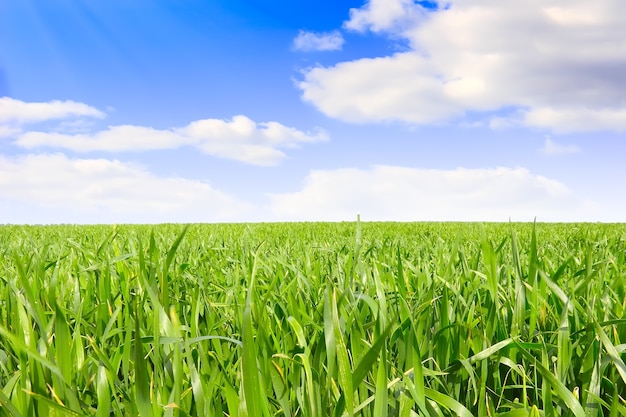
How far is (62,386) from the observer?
3.01 ft

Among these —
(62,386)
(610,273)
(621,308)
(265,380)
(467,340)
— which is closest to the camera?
(62,386)

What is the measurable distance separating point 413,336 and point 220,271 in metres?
1.77

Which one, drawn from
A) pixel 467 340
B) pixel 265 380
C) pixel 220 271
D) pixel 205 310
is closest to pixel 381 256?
pixel 220 271

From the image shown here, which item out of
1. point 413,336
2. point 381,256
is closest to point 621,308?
point 413,336

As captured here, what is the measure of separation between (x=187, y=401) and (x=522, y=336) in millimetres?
877

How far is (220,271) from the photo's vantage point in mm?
2611

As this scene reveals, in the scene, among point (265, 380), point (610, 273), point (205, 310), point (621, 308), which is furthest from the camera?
point (610, 273)

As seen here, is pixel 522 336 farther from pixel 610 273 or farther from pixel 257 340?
pixel 610 273

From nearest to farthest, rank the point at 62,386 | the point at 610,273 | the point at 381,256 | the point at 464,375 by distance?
1. the point at 62,386
2. the point at 464,375
3. the point at 610,273
4. the point at 381,256

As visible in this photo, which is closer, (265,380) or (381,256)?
(265,380)

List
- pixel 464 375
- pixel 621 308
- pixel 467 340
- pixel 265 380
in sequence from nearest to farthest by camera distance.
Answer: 1. pixel 265 380
2. pixel 464 375
3. pixel 467 340
4. pixel 621 308

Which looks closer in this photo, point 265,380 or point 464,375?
point 265,380

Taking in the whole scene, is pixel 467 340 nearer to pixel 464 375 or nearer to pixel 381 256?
pixel 464 375

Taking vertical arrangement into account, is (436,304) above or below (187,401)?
above
